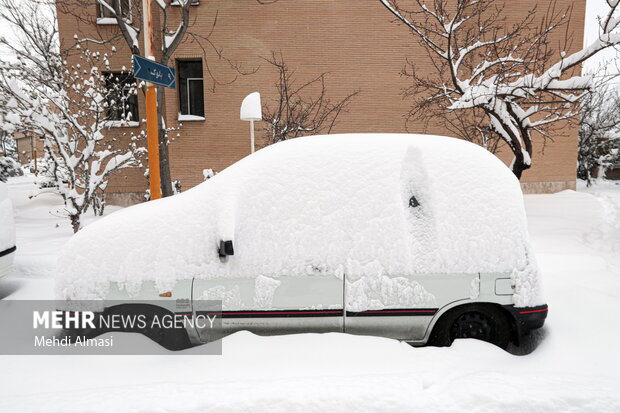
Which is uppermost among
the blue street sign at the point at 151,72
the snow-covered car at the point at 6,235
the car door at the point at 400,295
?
the blue street sign at the point at 151,72

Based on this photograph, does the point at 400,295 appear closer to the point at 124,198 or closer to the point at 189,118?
the point at 189,118

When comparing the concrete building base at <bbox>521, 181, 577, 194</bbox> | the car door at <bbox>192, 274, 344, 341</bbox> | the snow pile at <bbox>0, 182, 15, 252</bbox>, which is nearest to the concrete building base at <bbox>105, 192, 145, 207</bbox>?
the snow pile at <bbox>0, 182, 15, 252</bbox>

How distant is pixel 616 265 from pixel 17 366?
653 cm

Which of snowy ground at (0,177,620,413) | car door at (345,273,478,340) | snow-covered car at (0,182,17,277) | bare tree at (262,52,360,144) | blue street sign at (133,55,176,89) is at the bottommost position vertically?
snowy ground at (0,177,620,413)

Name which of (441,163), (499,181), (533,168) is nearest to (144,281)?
(441,163)

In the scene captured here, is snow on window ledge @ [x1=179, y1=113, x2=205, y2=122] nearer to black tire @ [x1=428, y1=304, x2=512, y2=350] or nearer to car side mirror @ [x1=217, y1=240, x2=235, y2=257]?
car side mirror @ [x1=217, y1=240, x2=235, y2=257]

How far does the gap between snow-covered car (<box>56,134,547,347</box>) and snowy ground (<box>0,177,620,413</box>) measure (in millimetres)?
186

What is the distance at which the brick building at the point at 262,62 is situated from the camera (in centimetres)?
1260

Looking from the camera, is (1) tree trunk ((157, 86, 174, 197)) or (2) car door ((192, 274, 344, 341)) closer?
(2) car door ((192, 274, 344, 341))

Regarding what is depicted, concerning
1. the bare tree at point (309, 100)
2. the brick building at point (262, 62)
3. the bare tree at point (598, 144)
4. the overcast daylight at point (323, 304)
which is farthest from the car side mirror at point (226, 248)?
the bare tree at point (598, 144)

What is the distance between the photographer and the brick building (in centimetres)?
1260

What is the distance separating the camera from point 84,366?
2414 millimetres

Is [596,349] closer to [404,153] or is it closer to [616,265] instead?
[404,153]

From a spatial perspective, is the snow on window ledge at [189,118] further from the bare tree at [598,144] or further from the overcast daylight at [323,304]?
the bare tree at [598,144]
